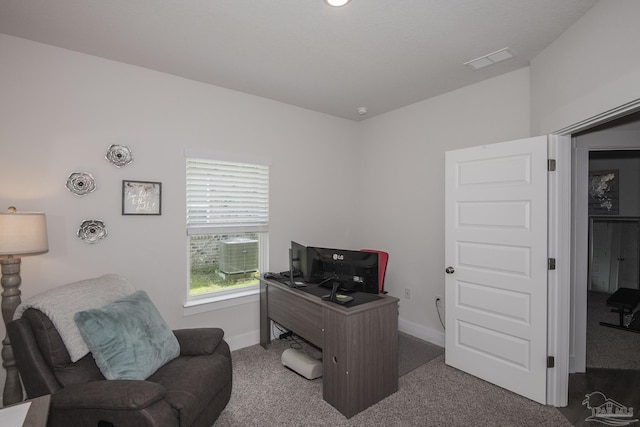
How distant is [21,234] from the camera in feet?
6.45

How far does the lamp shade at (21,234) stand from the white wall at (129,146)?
16.4 inches

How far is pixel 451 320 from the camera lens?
9.73ft

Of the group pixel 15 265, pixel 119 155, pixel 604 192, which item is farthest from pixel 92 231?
pixel 604 192

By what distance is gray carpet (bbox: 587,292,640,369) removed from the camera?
3.02 m

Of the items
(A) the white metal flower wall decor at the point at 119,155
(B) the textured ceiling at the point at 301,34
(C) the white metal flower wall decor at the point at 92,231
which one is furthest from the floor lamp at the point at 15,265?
(B) the textured ceiling at the point at 301,34

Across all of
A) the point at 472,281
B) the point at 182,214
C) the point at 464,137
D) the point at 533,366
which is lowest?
the point at 533,366

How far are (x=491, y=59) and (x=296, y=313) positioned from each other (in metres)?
2.78

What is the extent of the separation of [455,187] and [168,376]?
2.73 m

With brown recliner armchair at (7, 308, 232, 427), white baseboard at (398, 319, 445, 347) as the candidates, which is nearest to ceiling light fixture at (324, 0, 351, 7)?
brown recliner armchair at (7, 308, 232, 427)

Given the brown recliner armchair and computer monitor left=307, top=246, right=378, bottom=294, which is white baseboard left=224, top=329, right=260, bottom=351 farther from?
the brown recliner armchair

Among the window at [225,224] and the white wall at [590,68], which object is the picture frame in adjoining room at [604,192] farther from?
the window at [225,224]

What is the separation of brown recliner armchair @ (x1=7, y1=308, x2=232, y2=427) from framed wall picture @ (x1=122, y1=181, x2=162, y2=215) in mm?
1106

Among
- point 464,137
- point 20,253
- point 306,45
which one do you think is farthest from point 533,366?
point 20,253

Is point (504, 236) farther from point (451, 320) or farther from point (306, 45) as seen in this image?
point (306, 45)
